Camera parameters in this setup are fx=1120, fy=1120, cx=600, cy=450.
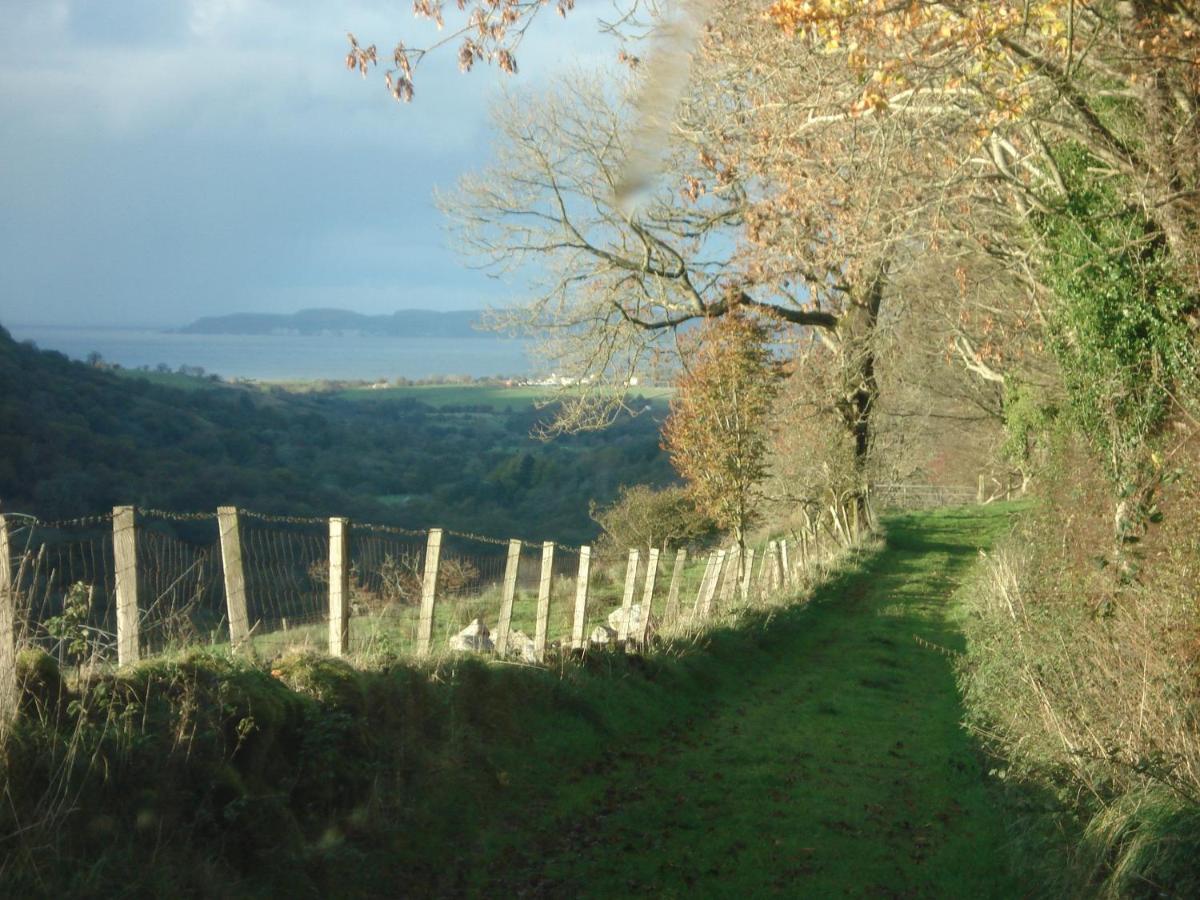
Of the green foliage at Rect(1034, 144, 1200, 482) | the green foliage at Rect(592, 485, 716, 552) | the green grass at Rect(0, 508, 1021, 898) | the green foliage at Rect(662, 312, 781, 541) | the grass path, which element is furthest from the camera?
the green foliage at Rect(592, 485, 716, 552)

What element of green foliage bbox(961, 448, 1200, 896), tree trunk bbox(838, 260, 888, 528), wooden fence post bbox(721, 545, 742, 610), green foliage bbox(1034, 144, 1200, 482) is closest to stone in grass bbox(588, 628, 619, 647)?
green foliage bbox(961, 448, 1200, 896)

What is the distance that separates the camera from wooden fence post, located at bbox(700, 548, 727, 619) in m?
17.6

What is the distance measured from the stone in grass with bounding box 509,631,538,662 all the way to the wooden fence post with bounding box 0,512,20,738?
5759 mm

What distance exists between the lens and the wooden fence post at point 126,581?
281 inches

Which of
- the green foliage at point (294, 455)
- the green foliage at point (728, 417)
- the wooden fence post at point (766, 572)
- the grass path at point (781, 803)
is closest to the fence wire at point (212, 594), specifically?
the grass path at point (781, 803)

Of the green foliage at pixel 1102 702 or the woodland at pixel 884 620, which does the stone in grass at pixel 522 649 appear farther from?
the green foliage at pixel 1102 702

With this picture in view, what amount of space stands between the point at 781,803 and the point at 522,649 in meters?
3.15

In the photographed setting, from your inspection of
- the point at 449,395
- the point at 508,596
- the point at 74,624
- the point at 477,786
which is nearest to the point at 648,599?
the point at 508,596

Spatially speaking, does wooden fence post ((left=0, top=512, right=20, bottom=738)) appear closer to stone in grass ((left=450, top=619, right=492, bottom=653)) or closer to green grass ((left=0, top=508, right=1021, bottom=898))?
green grass ((left=0, top=508, right=1021, bottom=898))

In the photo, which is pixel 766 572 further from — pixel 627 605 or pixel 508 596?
pixel 508 596

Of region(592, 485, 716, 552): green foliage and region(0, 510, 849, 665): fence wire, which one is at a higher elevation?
region(0, 510, 849, 665): fence wire

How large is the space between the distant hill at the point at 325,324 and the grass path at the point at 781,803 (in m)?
102

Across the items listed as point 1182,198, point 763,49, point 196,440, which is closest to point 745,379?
point 763,49

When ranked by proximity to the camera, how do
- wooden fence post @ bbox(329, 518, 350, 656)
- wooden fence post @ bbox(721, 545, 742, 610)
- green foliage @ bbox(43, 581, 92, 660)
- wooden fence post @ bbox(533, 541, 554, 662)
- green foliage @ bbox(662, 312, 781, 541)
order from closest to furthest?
green foliage @ bbox(43, 581, 92, 660) → wooden fence post @ bbox(329, 518, 350, 656) → wooden fence post @ bbox(533, 541, 554, 662) → wooden fence post @ bbox(721, 545, 742, 610) → green foliage @ bbox(662, 312, 781, 541)
